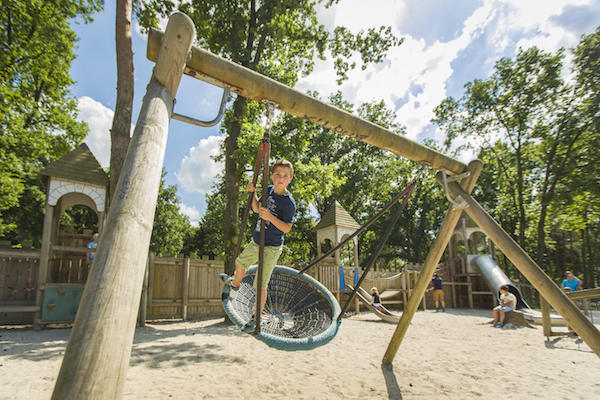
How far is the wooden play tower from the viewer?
43.4 inches

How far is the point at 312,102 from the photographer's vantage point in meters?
3.12

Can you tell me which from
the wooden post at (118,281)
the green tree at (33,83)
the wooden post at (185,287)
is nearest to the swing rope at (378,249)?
the wooden post at (118,281)

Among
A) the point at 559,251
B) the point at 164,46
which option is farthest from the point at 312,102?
the point at 559,251

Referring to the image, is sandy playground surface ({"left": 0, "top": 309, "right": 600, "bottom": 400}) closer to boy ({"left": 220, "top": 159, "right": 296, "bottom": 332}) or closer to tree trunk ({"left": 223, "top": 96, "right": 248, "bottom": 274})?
boy ({"left": 220, "top": 159, "right": 296, "bottom": 332})

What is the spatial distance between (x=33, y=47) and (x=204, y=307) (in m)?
11.5

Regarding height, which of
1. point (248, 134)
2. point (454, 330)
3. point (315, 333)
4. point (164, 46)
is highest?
point (248, 134)

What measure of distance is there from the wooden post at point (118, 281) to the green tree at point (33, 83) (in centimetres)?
1193

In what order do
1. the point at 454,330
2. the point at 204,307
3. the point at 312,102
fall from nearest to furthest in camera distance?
the point at 312,102 < the point at 454,330 < the point at 204,307

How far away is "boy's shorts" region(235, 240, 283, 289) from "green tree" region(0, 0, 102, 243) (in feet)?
37.8

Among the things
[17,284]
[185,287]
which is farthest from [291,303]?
[17,284]

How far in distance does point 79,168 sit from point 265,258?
8010mm

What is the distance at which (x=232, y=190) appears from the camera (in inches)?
373

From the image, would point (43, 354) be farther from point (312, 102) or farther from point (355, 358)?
point (312, 102)

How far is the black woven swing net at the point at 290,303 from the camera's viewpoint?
3557 millimetres
